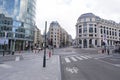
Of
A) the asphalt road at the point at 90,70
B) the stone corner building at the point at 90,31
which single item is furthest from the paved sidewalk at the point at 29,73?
the stone corner building at the point at 90,31

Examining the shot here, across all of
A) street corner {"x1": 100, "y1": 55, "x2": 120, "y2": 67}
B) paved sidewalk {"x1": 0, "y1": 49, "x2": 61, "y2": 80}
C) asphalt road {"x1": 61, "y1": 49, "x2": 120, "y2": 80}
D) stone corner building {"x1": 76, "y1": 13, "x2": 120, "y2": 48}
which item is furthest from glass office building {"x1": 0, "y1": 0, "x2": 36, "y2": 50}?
stone corner building {"x1": 76, "y1": 13, "x2": 120, "y2": 48}

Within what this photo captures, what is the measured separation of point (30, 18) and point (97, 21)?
6334cm

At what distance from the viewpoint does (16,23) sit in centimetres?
5312

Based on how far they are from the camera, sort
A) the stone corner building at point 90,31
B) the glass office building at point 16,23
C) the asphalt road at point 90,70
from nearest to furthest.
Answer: the asphalt road at point 90,70
the glass office building at point 16,23
the stone corner building at point 90,31

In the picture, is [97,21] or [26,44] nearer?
[26,44]

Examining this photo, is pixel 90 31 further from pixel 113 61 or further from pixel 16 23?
pixel 113 61

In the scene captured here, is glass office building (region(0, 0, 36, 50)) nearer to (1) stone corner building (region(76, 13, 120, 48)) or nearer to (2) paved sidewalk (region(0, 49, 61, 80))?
(2) paved sidewalk (region(0, 49, 61, 80))

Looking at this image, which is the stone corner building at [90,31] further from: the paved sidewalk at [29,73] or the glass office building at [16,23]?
the paved sidewalk at [29,73]

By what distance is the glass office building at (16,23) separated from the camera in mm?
49781

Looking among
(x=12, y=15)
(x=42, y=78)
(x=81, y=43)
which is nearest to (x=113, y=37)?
(x=81, y=43)

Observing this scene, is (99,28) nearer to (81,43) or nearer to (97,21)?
(97,21)

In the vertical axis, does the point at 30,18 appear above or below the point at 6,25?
above

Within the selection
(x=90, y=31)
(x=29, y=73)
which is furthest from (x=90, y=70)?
(x=90, y=31)

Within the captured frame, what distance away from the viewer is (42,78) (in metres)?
9.09
